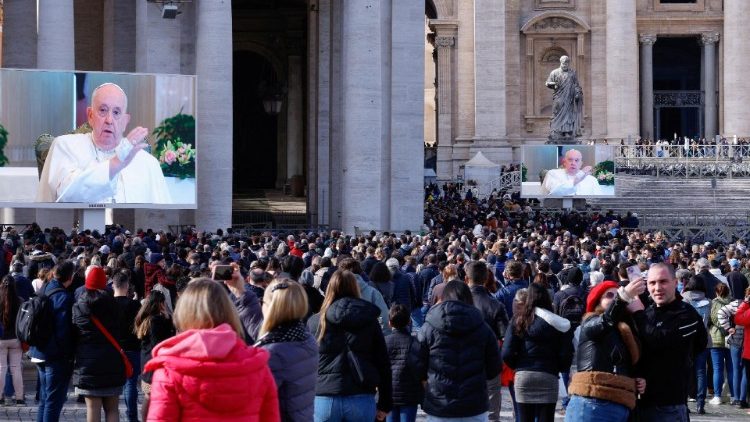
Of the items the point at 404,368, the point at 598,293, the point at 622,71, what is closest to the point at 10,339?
the point at 404,368

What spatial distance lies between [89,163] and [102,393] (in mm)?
18439

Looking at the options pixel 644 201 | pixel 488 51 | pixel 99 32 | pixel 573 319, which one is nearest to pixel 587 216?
pixel 644 201

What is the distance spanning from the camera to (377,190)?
34031 mm

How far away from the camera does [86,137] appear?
3000 centimetres

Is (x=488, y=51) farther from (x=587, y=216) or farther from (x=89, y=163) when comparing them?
(x=89, y=163)

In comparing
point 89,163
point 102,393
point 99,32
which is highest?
point 99,32

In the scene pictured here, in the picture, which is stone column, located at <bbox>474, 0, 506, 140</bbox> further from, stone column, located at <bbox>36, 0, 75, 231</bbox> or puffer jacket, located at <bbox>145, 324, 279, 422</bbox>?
puffer jacket, located at <bbox>145, 324, 279, 422</bbox>

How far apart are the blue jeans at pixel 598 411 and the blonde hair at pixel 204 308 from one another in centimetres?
320

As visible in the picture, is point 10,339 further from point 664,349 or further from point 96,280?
point 664,349

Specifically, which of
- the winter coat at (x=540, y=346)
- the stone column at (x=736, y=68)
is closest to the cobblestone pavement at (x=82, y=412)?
the winter coat at (x=540, y=346)

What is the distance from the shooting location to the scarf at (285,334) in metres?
8.84

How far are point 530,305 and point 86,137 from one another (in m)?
19.7

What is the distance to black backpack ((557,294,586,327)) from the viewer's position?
46.7 ft

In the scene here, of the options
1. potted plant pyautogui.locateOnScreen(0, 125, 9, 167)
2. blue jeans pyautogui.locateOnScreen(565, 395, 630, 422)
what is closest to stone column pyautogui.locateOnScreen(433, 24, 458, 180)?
potted plant pyautogui.locateOnScreen(0, 125, 9, 167)
